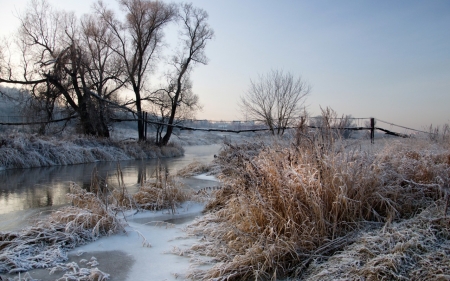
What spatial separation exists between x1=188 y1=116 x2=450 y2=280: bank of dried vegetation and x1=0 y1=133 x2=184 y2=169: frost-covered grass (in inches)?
349

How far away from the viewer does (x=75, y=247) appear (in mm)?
3600

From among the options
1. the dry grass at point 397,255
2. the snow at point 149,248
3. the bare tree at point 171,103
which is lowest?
the snow at point 149,248

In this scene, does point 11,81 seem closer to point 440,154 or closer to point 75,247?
point 75,247

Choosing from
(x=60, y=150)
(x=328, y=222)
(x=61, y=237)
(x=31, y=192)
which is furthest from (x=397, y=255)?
(x=60, y=150)

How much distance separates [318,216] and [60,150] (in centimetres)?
1392

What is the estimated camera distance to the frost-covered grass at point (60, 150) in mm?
12789

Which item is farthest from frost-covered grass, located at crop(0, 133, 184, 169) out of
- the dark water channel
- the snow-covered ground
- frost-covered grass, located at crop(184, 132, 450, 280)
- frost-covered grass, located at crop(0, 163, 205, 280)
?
frost-covered grass, located at crop(184, 132, 450, 280)

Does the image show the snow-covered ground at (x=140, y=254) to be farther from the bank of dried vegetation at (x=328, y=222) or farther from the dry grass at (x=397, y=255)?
the dry grass at (x=397, y=255)

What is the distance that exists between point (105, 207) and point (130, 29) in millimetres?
19674

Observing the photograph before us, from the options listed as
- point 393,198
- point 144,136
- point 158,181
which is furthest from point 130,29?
point 393,198

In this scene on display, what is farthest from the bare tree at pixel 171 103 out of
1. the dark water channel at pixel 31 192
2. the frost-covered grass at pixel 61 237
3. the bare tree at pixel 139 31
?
the frost-covered grass at pixel 61 237

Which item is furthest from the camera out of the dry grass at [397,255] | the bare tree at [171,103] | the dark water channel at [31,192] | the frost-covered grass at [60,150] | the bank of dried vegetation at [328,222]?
the bare tree at [171,103]

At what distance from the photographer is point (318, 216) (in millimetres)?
3316

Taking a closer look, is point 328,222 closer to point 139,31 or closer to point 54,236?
point 54,236
